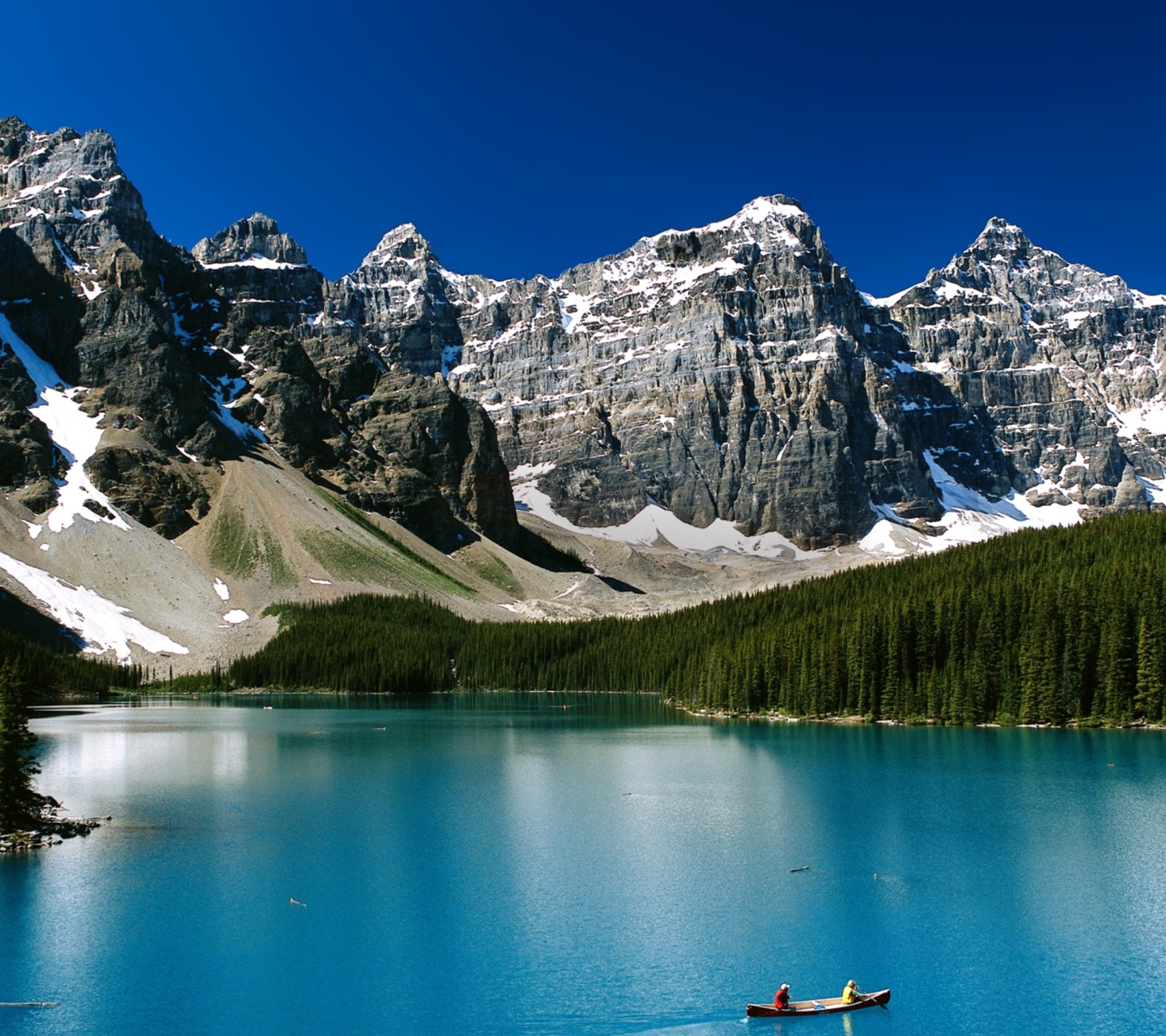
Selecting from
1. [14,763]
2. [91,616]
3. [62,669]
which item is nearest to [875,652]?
[14,763]

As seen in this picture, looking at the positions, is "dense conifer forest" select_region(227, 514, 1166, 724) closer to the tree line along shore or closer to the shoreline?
the tree line along shore

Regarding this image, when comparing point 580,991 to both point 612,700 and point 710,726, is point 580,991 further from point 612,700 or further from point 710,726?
point 612,700

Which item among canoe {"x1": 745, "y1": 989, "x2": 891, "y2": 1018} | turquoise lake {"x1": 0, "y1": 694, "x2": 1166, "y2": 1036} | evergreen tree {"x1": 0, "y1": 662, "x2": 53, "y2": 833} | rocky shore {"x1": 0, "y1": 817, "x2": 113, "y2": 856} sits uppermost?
evergreen tree {"x1": 0, "y1": 662, "x2": 53, "y2": 833}

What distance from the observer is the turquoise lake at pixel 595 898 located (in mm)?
23656

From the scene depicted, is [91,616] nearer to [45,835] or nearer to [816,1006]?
[45,835]

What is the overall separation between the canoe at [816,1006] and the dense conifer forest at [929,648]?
5986 centimetres

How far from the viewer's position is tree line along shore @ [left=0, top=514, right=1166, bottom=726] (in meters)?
77.7

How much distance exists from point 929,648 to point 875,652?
4.34m

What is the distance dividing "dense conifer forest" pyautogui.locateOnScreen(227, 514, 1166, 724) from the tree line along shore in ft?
0.52

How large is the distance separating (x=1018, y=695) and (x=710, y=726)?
2363cm

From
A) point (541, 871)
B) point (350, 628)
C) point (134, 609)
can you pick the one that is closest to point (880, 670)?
point (541, 871)

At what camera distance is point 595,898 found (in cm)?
3170

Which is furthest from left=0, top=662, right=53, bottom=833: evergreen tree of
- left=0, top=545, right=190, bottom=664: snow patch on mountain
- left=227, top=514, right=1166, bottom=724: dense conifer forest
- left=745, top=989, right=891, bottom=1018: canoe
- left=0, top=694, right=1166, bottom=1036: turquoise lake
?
left=0, top=545, right=190, bottom=664: snow patch on mountain

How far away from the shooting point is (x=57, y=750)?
69250 millimetres
